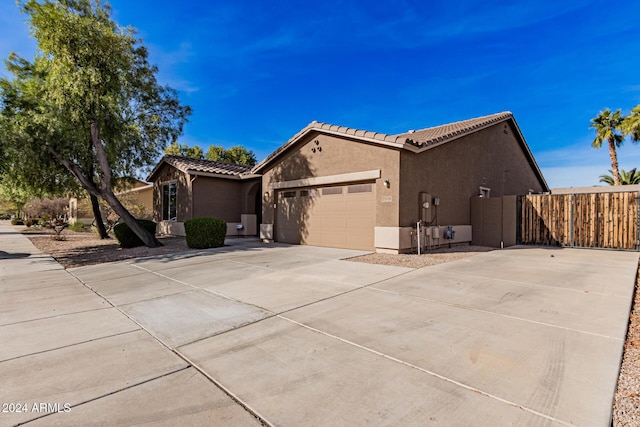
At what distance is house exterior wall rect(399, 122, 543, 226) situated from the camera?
35.3 ft

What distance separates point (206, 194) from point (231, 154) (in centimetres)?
1995

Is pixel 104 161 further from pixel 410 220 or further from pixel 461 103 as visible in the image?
pixel 461 103

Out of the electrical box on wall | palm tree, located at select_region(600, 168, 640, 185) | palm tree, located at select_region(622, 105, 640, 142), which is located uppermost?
palm tree, located at select_region(622, 105, 640, 142)

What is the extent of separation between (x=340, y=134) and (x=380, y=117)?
32.7ft

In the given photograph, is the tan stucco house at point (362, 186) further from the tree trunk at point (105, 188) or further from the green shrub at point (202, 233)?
the tree trunk at point (105, 188)

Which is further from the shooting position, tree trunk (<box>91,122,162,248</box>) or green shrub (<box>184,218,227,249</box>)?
tree trunk (<box>91,122,162,248</box>)

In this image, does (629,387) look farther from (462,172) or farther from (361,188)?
(462,172)

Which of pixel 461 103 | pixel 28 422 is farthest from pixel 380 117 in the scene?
pixel 28 422

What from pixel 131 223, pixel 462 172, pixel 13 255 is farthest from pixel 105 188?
pixel 462 172

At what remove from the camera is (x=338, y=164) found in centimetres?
1208

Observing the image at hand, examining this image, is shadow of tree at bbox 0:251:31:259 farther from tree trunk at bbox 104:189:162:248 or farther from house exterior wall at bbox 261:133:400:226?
house exterior wall at bbox 261:133:400:226

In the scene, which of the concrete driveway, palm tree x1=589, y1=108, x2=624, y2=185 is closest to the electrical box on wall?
the concrete driveway

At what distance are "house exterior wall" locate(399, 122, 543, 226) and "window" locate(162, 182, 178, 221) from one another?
44.4ft

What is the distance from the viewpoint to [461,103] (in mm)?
19375
